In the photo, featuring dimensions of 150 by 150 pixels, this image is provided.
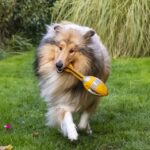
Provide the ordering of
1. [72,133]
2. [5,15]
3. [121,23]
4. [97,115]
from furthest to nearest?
[5,15]
[121,23]
[97,115]
[72,133]

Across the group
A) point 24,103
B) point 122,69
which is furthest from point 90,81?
point 122,69

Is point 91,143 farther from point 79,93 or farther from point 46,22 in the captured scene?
point 46,22

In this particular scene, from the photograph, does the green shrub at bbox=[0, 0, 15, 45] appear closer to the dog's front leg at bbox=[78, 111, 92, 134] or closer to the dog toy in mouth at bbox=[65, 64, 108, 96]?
the dog's front leg at bbox=[78, 111, 92, 134]

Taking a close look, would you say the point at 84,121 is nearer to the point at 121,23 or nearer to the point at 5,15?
the point at 121,23

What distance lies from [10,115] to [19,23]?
7263mm

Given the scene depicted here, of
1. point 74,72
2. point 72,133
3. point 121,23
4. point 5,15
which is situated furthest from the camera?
point 5,15

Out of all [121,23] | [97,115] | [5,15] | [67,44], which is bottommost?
[5,15]

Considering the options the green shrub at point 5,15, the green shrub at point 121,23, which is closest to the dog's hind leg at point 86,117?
the green shrub at point 121,23

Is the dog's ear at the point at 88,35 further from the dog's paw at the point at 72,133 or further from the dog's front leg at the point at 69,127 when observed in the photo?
the dog's paw at the point at 72,133

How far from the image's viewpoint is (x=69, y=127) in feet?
17.4

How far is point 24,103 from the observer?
7.51 m

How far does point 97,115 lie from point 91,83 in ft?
5.06

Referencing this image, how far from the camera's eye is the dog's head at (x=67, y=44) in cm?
542

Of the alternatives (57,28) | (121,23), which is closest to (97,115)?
(57,28)
